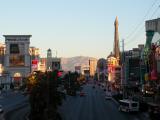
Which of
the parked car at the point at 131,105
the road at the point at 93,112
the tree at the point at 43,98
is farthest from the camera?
the parked car at the point at 131,105

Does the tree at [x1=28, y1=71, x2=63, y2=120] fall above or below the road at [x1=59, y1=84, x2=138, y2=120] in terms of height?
above

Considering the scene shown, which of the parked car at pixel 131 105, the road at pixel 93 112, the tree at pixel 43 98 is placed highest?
the tree at pixel 43 98

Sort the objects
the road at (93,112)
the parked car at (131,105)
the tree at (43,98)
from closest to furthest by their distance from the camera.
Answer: the tree at (43,98)
the road at (93,112)
the parked car at (131,105)

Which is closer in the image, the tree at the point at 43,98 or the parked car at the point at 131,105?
the tree at the point at 43,98

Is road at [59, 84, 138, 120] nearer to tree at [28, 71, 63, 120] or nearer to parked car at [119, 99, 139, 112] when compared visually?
parked car at [119, 99, 139, 112]

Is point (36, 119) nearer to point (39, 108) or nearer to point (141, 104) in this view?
point (39, 108)

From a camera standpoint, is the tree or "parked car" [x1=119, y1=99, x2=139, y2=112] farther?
"parked car" [x1=119, y1=99, x2=139, y2=112]

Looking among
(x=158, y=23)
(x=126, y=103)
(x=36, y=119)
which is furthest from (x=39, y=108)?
(x=158, y=23)

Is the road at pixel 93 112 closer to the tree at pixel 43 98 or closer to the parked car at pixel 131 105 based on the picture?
the parked car at pixel 131 105

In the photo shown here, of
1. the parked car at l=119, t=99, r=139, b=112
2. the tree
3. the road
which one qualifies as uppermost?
the tree

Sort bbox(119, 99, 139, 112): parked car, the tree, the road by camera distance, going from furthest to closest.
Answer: bbox(119, 99, 139, 112): parked car < the road < the tree

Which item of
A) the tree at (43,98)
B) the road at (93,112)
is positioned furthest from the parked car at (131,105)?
the tree at (43,98)

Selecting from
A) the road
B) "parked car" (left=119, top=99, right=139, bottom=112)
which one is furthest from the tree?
"parked car" (left=119, top=99, right=139, bottom=112)

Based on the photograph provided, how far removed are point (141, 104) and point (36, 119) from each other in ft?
95.2
